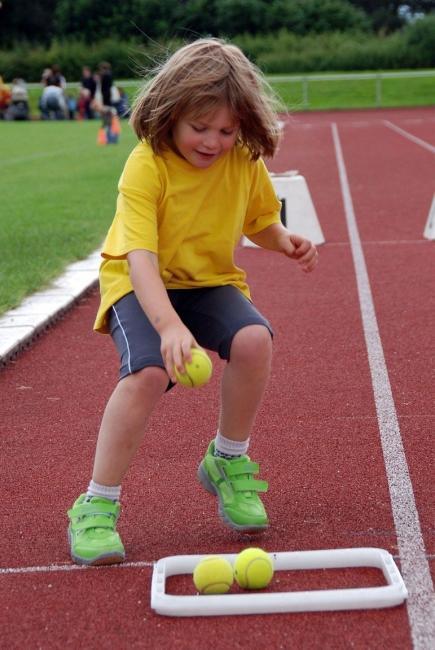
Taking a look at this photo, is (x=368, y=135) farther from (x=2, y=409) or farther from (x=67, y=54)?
(x=67, y=54)

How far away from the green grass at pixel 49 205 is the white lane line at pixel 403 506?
103 inches

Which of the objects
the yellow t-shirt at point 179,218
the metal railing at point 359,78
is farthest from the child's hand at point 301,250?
the metal railing at point 359,78

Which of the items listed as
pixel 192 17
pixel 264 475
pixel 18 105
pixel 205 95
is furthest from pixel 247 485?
pixel 192 17

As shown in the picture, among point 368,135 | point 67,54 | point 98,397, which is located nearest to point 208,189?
point 98,397

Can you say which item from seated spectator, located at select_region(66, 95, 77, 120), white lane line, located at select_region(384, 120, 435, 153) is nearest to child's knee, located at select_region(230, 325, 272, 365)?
white lane line, located at select_region(384, 120, 435, 153)

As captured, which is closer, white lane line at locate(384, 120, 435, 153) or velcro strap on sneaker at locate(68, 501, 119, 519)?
velcro strap on sneaker at locate(68, 501, 119, 519)

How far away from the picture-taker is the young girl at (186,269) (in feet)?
10.8

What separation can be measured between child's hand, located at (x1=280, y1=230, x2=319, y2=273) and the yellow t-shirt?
0.19 metres

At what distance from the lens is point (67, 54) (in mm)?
55531

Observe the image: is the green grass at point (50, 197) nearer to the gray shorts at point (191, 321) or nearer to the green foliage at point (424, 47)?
the gray shorts at point (191, 321)

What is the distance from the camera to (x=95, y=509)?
342 centimetres

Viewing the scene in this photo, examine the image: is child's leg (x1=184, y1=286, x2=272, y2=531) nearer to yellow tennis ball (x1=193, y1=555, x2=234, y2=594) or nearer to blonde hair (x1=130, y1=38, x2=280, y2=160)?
yellow tennis ball (x1=193, y1=555, x2=234, y2=594)

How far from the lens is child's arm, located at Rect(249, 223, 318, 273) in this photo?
12.4 feet

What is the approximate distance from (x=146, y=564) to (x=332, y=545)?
609mm
